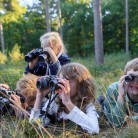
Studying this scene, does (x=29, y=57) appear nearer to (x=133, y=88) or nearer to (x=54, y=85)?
(x=54, y=85)

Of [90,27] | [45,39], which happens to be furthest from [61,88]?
[90,27]

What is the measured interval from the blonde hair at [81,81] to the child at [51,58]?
0.92m

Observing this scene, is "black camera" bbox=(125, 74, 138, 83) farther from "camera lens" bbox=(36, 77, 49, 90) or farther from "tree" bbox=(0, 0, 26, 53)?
"tree" bbox=(0, 0, 26, 53)

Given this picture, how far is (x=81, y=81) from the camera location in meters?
2.84

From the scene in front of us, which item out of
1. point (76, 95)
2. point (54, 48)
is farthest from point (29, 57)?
point (76, 95)

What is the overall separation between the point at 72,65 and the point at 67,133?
0.64 m

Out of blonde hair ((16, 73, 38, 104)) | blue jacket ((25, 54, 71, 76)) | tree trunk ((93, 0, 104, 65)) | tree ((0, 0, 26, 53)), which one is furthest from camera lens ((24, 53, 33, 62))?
tree ((0, 0, 26, 53))

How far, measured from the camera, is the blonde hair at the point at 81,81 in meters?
2.80

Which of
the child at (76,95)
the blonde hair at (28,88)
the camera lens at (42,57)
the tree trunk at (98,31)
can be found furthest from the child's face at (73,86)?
the tree trunk at (98,31)

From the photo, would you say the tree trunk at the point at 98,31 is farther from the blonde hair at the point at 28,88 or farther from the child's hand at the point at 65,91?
the child's hand at the point at 65,91

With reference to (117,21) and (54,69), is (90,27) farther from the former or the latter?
(54,69)

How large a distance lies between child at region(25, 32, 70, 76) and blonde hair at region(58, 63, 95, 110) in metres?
0.92

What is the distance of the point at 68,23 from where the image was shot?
36219 mm

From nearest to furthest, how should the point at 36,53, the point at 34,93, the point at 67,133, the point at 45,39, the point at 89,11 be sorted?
the point at 67,133
the point at 34,93
the point at 36,53
the point at 45,39
the point at 89,11
